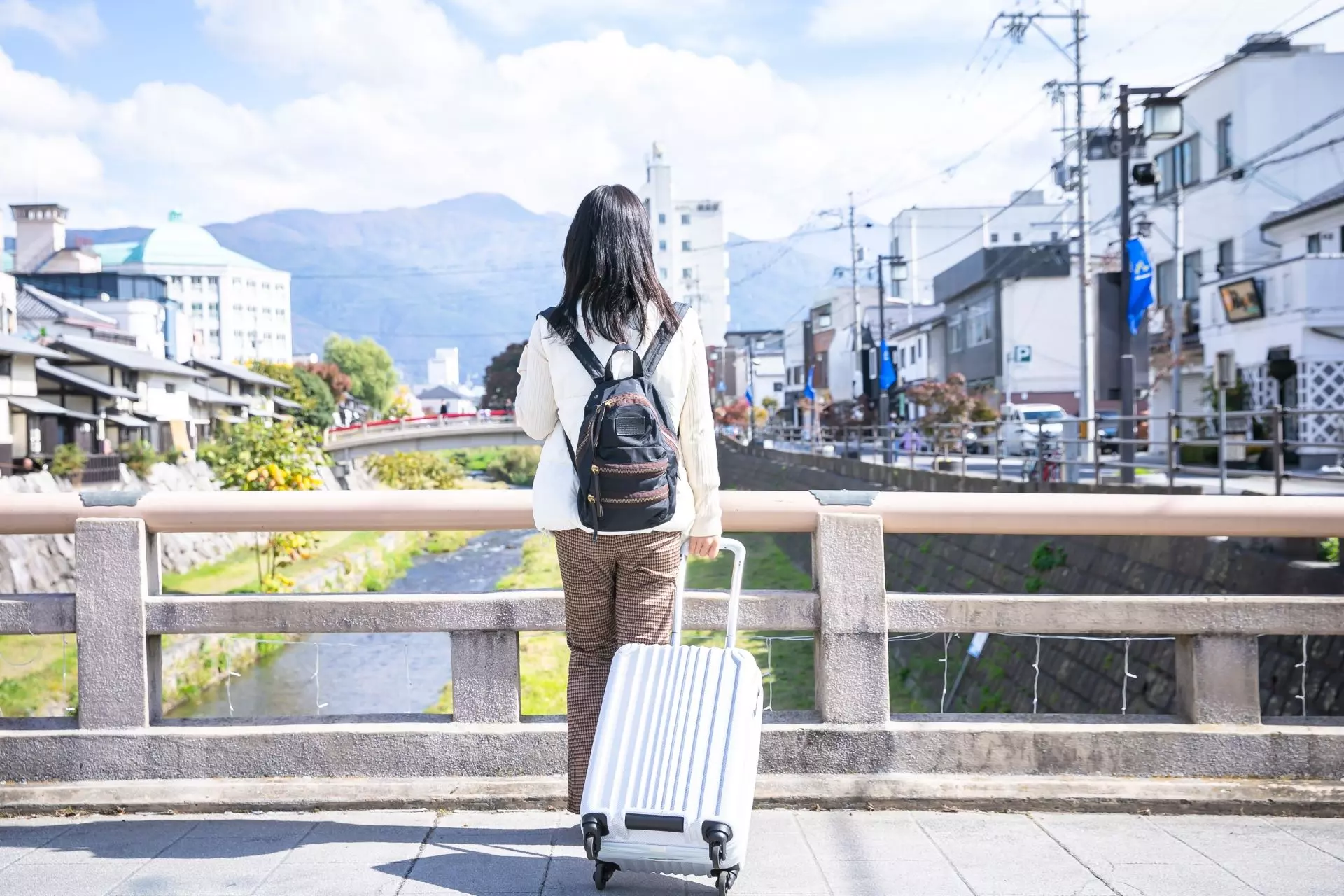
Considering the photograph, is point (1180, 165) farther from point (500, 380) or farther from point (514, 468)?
point (500, 380)

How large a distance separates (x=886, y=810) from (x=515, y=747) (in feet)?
4.13

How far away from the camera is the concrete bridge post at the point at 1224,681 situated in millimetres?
4348

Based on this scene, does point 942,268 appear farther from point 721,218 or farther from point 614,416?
point 614,416

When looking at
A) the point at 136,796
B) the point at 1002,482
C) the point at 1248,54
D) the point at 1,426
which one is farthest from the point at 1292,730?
the point at 1,426

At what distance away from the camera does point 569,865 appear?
11.9 ft

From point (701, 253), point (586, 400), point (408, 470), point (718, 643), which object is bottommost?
point (718, 643)

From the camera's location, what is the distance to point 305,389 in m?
85.1

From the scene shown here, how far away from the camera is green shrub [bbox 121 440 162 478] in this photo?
40.4m

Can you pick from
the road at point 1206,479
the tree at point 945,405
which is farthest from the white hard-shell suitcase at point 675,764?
the tree at point 945,405

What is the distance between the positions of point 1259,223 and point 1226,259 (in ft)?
5.81

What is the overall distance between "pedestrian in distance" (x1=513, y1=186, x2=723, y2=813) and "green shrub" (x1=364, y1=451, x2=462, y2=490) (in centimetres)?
5500

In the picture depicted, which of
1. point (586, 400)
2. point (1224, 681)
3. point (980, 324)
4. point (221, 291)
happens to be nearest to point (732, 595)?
point (586, 400)

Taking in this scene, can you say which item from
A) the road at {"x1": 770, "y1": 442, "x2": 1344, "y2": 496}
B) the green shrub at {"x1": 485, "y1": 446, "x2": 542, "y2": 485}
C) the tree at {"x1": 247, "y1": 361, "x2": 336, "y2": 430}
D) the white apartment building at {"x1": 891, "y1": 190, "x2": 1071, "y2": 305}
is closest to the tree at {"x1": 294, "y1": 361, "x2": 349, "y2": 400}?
the tree at {"x1": 247, "y1": 361, "x2": 336, "y2": 430}

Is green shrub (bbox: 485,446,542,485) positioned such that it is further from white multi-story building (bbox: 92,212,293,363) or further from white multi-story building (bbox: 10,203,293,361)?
white multi-story building (bbox: 92,212,293,363)
